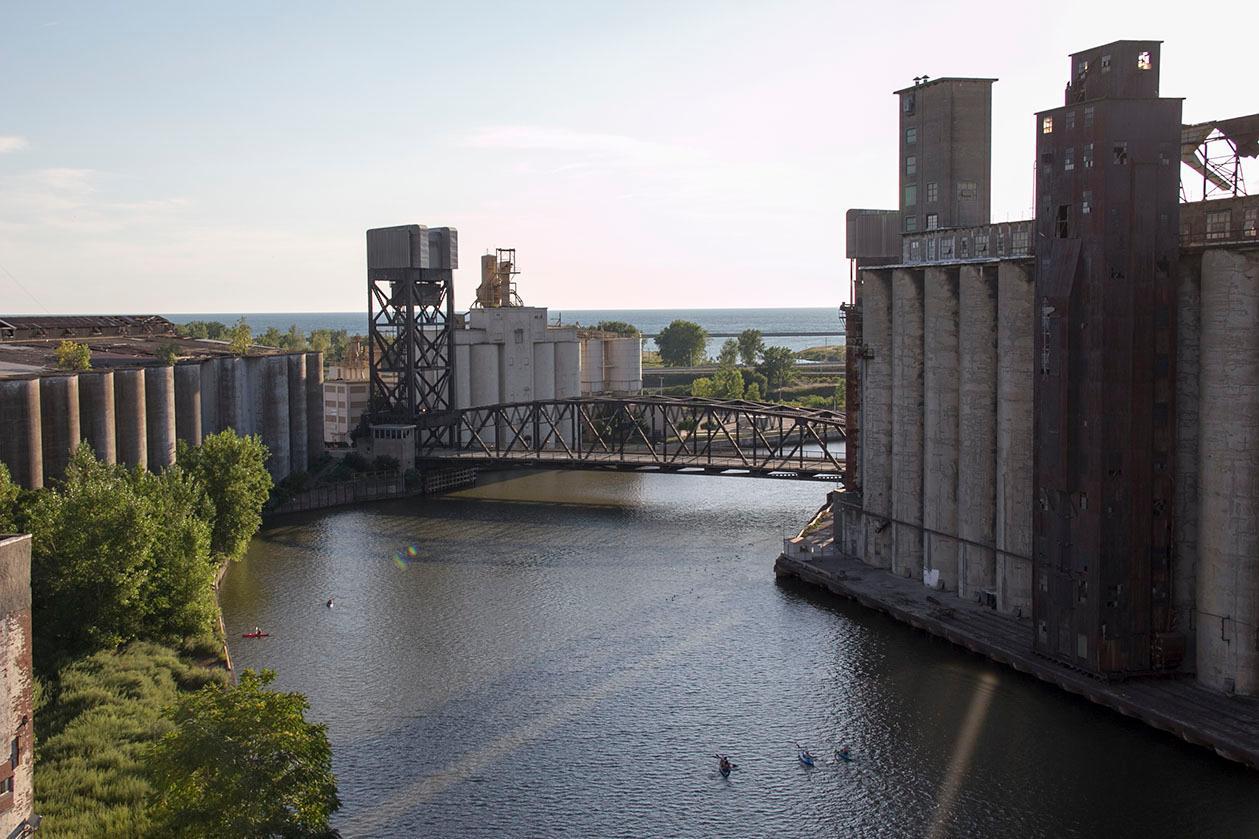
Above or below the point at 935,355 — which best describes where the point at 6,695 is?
below

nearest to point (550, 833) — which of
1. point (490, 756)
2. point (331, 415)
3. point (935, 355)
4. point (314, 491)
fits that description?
point (490, 756)

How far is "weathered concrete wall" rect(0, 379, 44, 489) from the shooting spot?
184 feet

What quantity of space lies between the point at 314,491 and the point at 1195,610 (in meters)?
61.2

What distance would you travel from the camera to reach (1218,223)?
1800 inches

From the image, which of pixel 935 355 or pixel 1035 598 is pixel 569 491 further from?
pixel 1035 598

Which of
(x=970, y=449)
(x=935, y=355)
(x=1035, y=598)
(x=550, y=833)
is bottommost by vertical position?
(x=550, y=833)

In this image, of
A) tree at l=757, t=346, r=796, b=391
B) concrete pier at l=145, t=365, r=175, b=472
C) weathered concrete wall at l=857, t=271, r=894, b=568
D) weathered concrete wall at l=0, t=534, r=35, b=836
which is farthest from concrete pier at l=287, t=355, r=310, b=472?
tree at l=757, t=346, r=796, b=391

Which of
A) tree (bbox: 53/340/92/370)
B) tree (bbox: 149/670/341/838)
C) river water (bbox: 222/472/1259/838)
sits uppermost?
tree (bbox: 53/340/92/370)

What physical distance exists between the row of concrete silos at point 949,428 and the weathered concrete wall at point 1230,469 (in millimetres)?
8496

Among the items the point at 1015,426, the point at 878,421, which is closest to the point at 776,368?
the point at 878,421

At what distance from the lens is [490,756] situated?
3822cm

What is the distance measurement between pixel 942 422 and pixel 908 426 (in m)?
3.40

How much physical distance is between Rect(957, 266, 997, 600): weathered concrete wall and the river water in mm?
4393

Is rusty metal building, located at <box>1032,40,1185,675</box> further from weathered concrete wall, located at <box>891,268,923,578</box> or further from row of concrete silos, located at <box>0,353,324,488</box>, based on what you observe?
row of concrete silos, located at <box>0,353,324,488</box>
